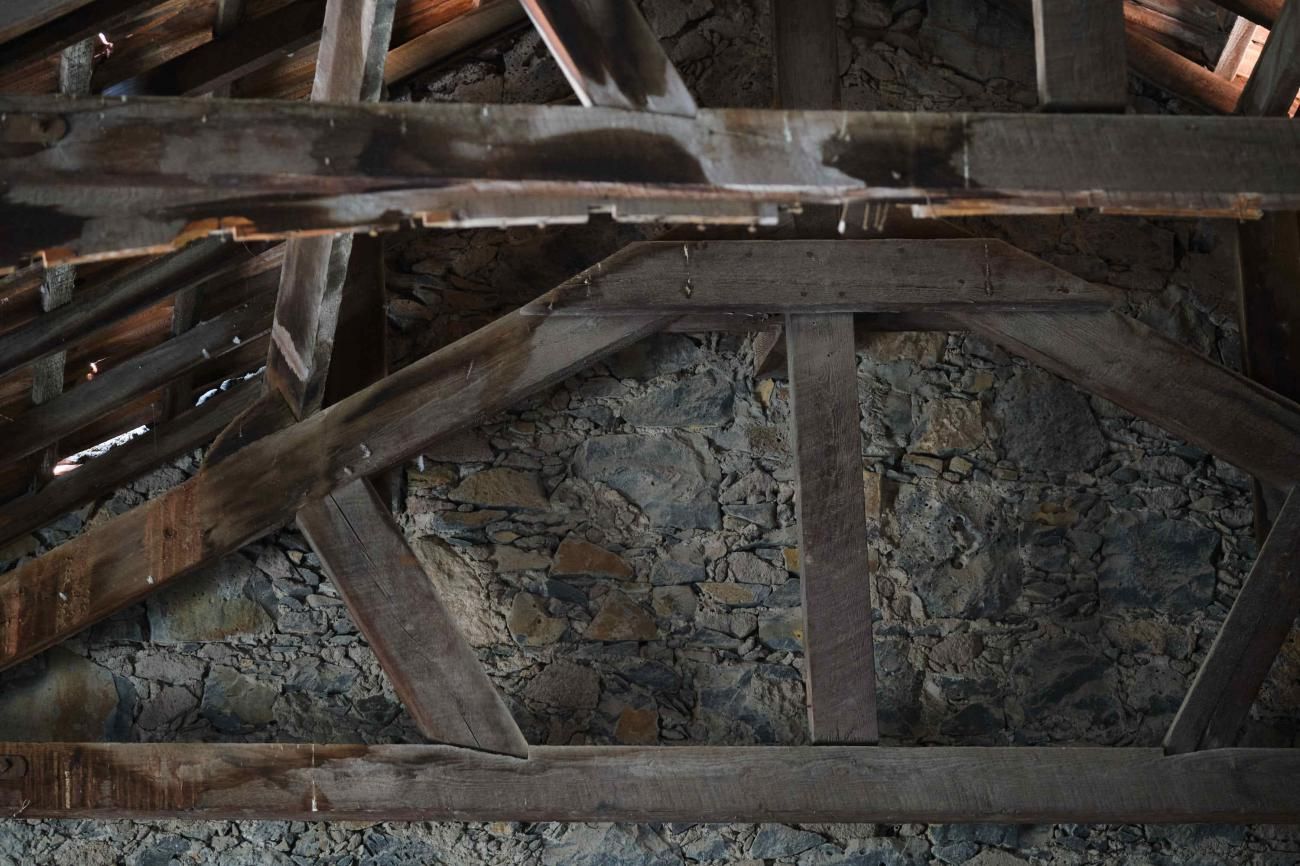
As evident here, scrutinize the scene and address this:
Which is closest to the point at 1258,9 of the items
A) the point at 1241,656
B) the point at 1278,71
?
the point at 1278,71

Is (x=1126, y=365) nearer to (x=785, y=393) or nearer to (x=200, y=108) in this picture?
(x=785, y=393)

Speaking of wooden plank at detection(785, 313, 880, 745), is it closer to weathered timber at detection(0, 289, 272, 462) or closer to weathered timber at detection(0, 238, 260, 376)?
weathered timber at detection(0, 238, 260, 376)

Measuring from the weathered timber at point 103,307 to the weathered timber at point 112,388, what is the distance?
0.40 metres

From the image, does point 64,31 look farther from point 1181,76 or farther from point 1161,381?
point 1181,76

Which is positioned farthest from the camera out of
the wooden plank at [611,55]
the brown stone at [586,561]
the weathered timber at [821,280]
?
the brown stone at [586,561]

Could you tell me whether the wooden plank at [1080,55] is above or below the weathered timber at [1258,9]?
below

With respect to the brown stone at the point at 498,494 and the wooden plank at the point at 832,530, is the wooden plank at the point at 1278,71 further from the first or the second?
the brown stone at the point at 498,494

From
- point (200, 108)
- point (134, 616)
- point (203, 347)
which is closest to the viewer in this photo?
point (200, 108)

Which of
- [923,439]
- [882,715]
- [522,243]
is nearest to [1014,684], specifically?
[882,715]

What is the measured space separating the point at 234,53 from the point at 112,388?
4.18 ft

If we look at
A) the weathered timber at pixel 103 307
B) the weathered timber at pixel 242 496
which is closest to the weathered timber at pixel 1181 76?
the weathered timber at pixel 242 496

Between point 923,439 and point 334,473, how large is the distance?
171 centimetres

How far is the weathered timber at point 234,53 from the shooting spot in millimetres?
3619

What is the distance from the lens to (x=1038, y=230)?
4559 mm
